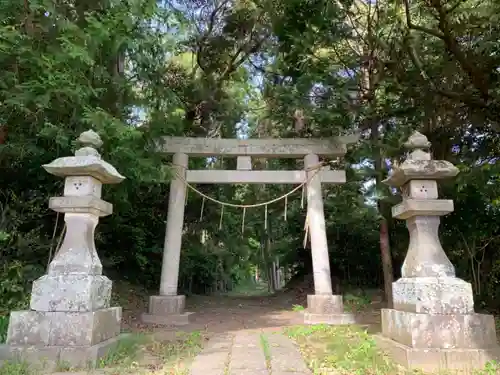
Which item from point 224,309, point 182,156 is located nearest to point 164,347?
point 182,156

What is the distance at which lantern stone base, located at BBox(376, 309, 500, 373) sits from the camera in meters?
3.69

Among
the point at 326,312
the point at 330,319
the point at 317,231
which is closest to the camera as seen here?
the point at 330,319

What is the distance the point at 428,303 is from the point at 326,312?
345cm

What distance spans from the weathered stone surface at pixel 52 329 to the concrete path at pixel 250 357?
3.65 feet

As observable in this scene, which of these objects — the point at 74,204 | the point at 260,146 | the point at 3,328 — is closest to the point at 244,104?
the point at 260,146

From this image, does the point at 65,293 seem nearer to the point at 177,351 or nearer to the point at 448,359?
the point at 177,351

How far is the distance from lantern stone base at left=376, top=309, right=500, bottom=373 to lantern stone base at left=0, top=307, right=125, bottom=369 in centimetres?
303

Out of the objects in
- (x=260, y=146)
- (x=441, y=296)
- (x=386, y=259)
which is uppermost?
(x=260, y=146)

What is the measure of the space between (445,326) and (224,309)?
21.1 ft

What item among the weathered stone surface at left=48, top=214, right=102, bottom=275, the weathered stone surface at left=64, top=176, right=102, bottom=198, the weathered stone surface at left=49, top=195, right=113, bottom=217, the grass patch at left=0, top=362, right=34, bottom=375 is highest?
the weathered stone surface at left=64, top=176, right=102, bottom=198

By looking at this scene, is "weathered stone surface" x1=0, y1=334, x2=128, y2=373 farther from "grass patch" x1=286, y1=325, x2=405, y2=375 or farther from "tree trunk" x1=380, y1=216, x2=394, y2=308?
"tree trunk" x1=380, y1=216, x2=394, y2=308

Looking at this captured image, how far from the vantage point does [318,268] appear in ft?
25.0

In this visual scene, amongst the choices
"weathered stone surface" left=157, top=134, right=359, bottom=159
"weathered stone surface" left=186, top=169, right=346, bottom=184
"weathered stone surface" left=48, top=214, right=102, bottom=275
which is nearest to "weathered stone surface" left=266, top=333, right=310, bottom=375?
"weathered stone surface" left=48, top=214, right=102, bottom=275

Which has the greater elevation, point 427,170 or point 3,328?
point 427,170
